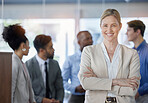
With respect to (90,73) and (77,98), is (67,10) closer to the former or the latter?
(77,98)

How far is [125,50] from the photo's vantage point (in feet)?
9.80

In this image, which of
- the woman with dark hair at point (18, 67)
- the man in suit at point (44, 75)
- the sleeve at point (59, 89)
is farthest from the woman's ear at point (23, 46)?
the sleeve at point (59, 89)

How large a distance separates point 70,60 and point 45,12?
1.21 metres

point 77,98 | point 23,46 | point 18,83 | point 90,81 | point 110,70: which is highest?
point 23,46

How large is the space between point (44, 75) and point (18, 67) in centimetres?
81

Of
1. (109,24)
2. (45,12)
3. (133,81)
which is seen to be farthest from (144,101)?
(45,12)

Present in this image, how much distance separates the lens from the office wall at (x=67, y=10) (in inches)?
196

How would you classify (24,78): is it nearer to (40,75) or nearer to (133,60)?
(40,75)

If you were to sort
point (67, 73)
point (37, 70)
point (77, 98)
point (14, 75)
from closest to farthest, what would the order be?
point (14, 75) < point (37, 70) < point (77, 98) < point (67, 73)

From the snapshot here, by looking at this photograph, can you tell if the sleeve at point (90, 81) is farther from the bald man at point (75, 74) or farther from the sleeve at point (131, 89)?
the bald man at point (75, 74)

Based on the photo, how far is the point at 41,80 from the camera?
406 cm

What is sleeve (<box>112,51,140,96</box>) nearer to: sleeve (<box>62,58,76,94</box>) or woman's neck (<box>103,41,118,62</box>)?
woman's neck (<box>103,41,118,62</box>)

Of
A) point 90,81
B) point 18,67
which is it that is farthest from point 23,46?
point 90,81

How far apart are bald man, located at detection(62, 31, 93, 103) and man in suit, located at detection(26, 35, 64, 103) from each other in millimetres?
267
